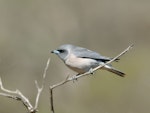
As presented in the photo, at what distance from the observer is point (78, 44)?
1233 centimetres

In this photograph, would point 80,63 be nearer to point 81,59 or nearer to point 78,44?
point 81,59

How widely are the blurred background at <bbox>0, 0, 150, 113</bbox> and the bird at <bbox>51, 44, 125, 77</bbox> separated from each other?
9.81 feet

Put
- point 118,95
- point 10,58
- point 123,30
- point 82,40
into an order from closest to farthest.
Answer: point 118,95 → point 10,58 → point 82,40 → point 123,30

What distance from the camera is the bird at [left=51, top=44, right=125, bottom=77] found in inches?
250

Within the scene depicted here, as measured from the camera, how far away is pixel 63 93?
11.0m

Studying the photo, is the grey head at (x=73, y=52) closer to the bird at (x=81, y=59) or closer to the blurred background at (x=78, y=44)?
the bird at (x=81, y=59)

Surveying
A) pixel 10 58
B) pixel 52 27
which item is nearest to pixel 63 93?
pixel 10 58

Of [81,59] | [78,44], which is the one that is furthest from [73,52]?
[78,44]

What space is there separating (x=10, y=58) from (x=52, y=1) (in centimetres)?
275

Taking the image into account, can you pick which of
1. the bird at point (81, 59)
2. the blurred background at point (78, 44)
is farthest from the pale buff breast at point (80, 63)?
the blurred background at point (78, 44)

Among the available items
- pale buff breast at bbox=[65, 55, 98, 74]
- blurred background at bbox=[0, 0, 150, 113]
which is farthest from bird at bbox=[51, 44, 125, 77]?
blurred background at bbox=[0, 0, 150, 113]

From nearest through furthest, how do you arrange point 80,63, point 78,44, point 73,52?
point 80,63 < point 73,52 < point 78,44

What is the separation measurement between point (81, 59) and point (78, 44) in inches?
230

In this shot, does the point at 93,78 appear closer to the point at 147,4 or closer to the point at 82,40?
the point at 82,40
